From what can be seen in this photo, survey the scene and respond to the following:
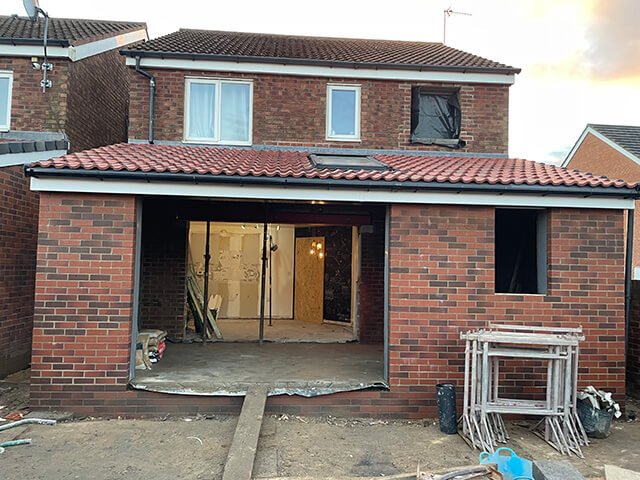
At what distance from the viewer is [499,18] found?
12148 millimetres

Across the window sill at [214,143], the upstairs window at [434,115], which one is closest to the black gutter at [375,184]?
the window sill at [214,143]

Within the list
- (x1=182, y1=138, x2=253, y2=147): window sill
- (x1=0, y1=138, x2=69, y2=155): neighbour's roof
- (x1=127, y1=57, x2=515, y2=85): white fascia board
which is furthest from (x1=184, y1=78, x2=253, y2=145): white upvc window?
(x1=0, y1=138, x2=69, y2=155): neighbour's roof

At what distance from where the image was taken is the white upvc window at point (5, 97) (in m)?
9.45

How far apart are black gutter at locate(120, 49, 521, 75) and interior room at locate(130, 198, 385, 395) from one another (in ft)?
9.63

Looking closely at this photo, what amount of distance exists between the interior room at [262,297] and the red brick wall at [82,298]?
0.41m

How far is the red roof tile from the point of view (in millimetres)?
5766

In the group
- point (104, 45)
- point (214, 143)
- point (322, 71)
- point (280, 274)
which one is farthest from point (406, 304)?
point (104, 45)

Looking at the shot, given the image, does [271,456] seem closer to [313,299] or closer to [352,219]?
[352,219]

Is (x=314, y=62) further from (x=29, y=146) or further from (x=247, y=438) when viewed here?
(x=247, y=438)

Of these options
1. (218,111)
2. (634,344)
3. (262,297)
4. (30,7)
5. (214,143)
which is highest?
(30,7)

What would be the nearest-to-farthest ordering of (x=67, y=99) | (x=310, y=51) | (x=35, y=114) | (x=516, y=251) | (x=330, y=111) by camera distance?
(x=516, y=251) → (x=35, y=114) → (x=67, y=99) → (x=330, y=111) → (x=310, y=51)

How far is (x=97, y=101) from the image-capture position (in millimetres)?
11172

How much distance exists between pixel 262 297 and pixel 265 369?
79.1 inches

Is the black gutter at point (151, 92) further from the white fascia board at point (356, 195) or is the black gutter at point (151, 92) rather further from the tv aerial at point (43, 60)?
the white fascia board at point (356, 195)
